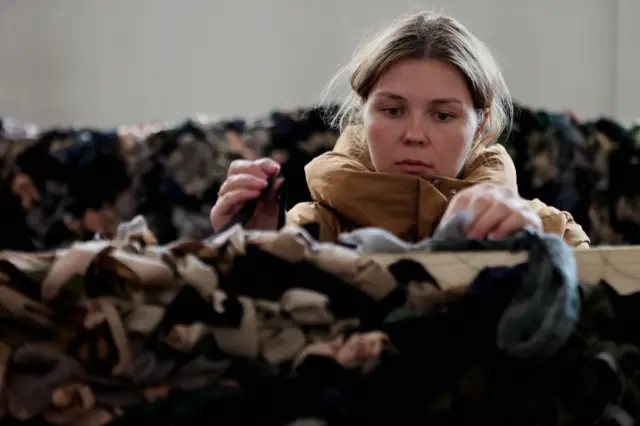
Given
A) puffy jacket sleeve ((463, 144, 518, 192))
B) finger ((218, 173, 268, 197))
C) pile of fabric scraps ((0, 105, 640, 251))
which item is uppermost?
finger ((218, 173, 268, 197))

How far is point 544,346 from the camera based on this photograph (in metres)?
0.30

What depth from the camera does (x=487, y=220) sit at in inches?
14.6

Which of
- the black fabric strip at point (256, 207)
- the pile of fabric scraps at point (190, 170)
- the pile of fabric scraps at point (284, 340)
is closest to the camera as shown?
the pile of fabric scraps at point (284, 340)

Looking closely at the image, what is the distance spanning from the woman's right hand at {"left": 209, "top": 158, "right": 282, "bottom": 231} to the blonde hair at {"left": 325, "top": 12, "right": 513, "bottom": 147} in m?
0.15

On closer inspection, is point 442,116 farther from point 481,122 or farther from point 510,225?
point 510,225

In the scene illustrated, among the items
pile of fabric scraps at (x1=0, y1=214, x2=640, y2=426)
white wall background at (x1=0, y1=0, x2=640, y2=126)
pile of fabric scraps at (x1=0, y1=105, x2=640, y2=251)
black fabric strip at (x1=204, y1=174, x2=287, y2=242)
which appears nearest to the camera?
pile of fabric scraps at (x1=0, y1=214, x2=640, y2=426)

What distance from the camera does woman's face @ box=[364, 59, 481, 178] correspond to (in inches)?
24.0

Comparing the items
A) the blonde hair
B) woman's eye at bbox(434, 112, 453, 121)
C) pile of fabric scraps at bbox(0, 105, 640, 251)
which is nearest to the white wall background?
pile of fabric scraps at bbox(0, 105, 640, 251)

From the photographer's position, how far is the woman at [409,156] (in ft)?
1.93

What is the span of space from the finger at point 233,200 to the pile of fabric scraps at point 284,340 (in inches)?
10.0

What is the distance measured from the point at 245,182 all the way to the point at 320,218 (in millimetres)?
105

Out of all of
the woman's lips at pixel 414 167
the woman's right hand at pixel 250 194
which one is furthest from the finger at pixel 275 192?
the woman's lips at pixel 414 167

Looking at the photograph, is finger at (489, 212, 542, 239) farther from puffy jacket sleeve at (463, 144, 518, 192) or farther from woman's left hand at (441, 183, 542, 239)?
puffy jacket sleeve at (463, 144, 518, 192)

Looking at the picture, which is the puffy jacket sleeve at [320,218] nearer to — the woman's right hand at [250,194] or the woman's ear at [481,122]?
the woman's right hand at [250,194]
